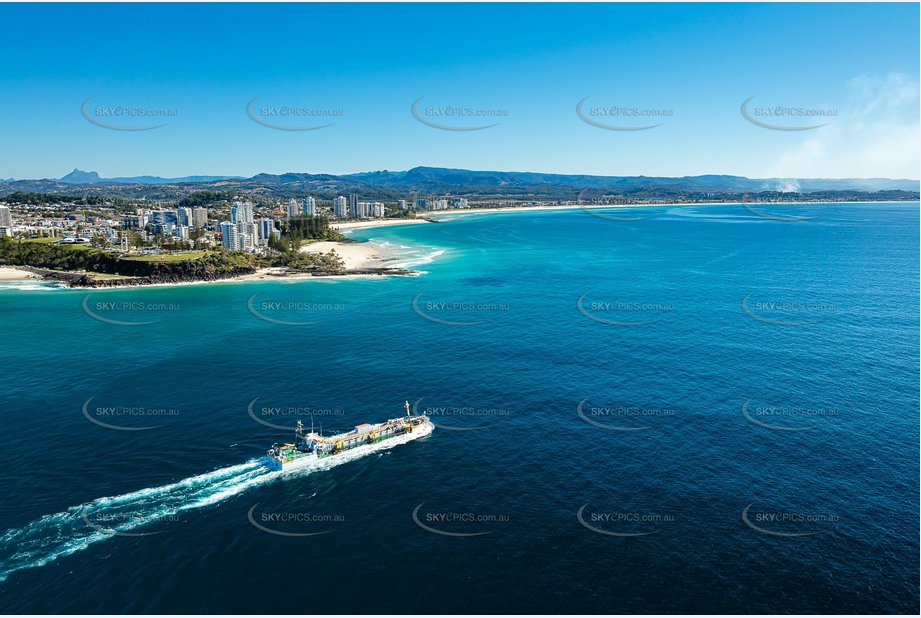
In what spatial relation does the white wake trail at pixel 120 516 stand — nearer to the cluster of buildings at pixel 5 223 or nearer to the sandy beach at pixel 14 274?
the sandy beach at pixel 14 274

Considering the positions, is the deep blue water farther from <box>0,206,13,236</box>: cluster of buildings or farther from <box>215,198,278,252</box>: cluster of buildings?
<box>0,206,13,236</box>: cluster of buildings

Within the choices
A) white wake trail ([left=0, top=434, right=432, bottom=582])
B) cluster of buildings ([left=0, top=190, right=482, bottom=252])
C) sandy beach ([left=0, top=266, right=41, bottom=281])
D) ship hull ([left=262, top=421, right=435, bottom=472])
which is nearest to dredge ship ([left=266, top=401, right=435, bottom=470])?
ship hull ([left=262, top=421, right=435, bottom=472])

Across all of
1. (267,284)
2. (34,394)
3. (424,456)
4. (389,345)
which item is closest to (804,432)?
(424,456)

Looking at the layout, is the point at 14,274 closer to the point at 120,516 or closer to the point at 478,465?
the point at 120,516

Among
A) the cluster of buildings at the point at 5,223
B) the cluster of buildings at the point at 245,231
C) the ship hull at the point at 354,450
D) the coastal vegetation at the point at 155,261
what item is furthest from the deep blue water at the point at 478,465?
the cluster of buildings at the point at 5,223

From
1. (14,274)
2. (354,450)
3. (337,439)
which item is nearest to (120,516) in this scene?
(337,439)
